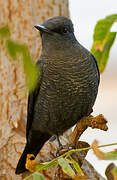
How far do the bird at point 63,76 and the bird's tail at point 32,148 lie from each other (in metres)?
0.28

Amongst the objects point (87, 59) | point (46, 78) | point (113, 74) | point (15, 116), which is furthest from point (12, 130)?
point (113, 74)

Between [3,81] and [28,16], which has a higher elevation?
[28,16]

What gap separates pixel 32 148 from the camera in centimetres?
245

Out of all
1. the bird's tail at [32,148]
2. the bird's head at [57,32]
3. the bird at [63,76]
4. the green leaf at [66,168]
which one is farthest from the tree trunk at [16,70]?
the green leaf at [66,168]

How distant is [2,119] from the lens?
8.77 feet

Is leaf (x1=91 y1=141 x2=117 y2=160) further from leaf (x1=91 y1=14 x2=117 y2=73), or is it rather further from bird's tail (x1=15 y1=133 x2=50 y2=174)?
bird's tail (x1=15 y1=133 x2=50 y2=174)

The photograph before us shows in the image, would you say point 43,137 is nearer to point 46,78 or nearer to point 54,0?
point 46,78

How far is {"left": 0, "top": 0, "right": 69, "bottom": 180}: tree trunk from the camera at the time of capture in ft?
8.46

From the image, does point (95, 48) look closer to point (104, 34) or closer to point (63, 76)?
point (104, 34)

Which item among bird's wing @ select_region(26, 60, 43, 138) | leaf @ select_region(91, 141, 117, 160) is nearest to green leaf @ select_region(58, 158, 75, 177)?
leaf @ select_region(91, 141, 117, 160)

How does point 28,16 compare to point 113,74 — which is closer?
point 28,16

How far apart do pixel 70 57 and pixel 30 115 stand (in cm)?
51

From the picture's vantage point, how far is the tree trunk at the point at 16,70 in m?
2.58

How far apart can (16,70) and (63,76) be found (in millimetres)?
824
